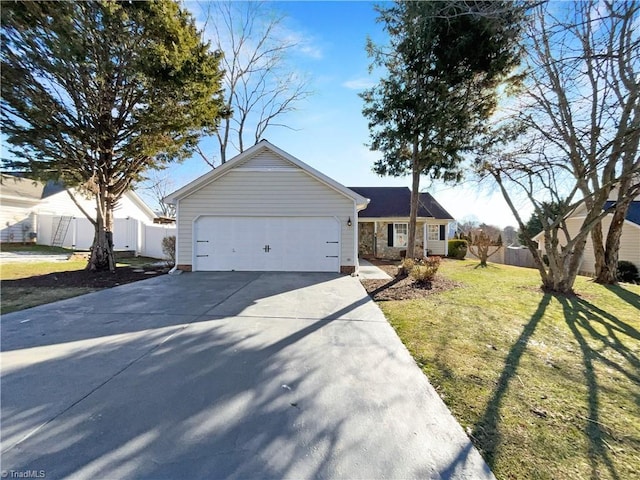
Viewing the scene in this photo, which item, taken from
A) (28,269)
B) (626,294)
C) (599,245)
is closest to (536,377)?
(626,294)

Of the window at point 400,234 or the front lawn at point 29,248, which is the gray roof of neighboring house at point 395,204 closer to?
the window at point 400,234

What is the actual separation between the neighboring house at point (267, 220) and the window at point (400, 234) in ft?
27.1

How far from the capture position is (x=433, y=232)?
19.9 m

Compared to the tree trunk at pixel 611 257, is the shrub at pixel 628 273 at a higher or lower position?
lower

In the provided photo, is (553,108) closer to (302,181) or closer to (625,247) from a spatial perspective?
(302,181)

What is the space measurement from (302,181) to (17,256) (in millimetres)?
14218

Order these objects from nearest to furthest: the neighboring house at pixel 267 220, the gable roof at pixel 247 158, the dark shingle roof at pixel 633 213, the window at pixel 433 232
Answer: the gable roof at pixel 247 158, the neighboring house at pixel 267 220, the dark shingle roof at pixel 633 213, the window at pixel 433 232

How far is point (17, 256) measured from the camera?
14.2m

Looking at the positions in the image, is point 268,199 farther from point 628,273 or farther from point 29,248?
point 628,273

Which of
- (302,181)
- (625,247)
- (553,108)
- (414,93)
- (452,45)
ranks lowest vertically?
(625,247)

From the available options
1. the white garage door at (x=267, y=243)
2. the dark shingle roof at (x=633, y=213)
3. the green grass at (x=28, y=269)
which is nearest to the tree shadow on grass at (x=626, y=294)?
the dark shingle roof at (x=633, y=213)

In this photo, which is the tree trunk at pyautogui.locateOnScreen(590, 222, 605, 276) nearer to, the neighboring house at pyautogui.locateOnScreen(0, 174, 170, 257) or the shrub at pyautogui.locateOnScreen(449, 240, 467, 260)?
the shrub at pyautogui.locateOnScreen(449, 240, 467, 260)

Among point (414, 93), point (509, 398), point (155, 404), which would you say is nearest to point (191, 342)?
point (155, 404)

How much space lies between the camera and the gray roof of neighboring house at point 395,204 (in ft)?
63.1
